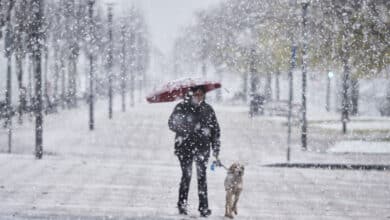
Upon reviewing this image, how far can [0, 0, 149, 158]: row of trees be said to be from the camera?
89.0ft

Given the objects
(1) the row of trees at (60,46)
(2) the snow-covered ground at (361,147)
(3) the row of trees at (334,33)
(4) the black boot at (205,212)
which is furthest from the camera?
(1) the row of trees at (60,46)

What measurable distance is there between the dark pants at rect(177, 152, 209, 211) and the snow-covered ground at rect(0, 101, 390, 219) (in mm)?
275

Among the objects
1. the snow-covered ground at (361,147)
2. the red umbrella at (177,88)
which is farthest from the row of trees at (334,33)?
the red umbrella at (177,88)

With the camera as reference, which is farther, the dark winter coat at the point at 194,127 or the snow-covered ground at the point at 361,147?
the snow-covered ground at the point at 361,147

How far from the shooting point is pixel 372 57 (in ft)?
75.7

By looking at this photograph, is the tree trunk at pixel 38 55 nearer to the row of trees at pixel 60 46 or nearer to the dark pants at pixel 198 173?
the row of trees at pixel 60 46

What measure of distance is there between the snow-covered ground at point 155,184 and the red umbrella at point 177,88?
1296mm

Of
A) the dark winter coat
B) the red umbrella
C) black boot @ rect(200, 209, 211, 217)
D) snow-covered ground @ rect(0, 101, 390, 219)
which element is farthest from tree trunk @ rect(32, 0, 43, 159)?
black boot @ rect(200, 209, 211, 217)

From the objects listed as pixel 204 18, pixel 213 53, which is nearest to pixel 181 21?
pixel 204 18

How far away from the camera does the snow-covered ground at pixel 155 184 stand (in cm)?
1016

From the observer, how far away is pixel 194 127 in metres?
9.21

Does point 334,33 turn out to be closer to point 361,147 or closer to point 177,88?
point 361,147

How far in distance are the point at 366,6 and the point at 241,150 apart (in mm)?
6289

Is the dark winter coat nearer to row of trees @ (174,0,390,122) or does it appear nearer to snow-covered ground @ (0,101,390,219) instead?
snow-covered ground @ (0,101,390,219)
